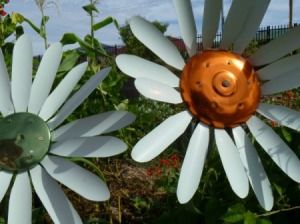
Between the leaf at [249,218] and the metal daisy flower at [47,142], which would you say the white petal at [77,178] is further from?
the leaf at [249,218]

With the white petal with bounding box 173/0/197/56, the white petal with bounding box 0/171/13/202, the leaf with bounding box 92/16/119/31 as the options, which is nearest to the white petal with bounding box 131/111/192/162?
the white petal with bounding box 173/0/197/56

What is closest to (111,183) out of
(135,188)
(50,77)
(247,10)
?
(135,188)

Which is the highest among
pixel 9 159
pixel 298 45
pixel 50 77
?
pixel 298 45

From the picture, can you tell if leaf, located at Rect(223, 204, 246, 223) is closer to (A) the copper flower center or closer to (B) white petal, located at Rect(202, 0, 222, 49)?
(A) the copper flower center

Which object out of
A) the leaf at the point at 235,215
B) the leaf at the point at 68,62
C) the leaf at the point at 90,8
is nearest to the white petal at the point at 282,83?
the leaf at the point at 235,215

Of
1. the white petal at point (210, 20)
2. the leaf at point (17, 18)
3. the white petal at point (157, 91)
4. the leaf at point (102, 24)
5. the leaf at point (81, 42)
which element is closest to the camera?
the white petal at point (157, 91)

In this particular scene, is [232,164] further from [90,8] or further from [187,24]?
[90,8]

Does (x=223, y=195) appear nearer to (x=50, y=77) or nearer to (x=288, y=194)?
(x=288, y=194)
